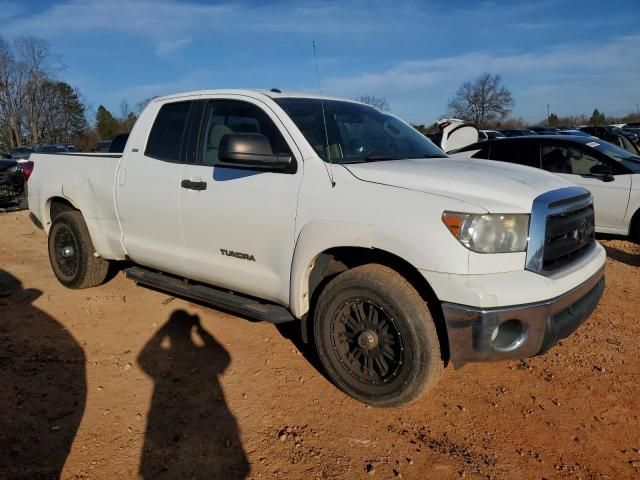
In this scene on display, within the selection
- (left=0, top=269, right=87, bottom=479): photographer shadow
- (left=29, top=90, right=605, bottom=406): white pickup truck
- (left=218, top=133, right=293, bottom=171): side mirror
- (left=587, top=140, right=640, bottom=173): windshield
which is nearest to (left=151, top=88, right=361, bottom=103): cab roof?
(left=29, top=90, right=605, bottom=406): white pickup truck

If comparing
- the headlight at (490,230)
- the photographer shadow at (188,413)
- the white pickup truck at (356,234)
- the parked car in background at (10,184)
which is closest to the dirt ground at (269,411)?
the photographer shadow at (188,413)

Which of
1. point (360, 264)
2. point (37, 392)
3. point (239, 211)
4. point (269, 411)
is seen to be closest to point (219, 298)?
point (239, 211)

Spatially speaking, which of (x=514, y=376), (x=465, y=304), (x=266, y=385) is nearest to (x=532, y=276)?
(x=465, y=304)

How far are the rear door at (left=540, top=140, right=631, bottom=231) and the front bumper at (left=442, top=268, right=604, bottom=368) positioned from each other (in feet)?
16.9

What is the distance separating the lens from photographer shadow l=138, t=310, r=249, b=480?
2.74m

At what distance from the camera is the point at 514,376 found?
12.0ft

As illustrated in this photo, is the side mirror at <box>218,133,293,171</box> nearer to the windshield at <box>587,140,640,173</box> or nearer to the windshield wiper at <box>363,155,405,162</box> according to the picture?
the windshield wiper at <box>363,155,405,162</box>

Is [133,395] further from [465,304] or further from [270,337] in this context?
[465,304]

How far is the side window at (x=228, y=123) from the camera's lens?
3783mm

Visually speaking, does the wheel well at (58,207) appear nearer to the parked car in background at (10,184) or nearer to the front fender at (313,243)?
the front fender at (313,243)

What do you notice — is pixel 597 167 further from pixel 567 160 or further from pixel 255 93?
pixel 255 93

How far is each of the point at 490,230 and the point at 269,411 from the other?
1.76 m

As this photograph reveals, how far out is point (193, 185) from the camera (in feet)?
13.0

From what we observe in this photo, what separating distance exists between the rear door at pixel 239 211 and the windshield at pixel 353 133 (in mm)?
184
